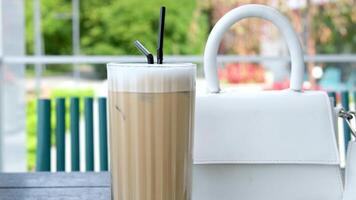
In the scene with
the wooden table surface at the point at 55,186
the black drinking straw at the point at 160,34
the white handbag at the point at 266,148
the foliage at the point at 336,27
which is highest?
the foliage at the point at 336,27

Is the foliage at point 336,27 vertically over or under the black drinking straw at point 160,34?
over

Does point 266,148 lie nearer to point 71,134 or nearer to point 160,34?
point 160,34

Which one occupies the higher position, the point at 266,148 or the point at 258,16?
the point at 258,16

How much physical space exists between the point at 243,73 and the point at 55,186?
19.7 feet

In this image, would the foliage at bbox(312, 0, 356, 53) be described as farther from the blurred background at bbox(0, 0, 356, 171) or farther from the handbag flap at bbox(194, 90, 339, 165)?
the handbag flap at bbox(194, 90, 339, 165)

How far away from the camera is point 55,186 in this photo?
94 cm

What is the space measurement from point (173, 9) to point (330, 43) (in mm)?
2079

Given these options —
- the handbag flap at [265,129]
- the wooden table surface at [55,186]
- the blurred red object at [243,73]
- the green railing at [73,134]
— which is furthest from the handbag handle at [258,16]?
the blurred red object at [243,73]

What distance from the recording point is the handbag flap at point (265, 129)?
670 millimetres

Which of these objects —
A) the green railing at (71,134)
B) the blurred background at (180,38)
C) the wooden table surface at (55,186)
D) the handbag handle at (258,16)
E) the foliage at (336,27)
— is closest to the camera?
the handbag handle at (258,16)

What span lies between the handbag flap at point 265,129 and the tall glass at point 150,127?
0.21 ft

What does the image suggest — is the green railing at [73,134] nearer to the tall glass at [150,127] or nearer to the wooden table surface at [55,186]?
the wooden table surface at [55,186]

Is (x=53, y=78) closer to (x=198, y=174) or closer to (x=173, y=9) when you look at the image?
(x=173, y=9)

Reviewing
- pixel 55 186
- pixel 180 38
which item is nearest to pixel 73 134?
pixel 55 186
